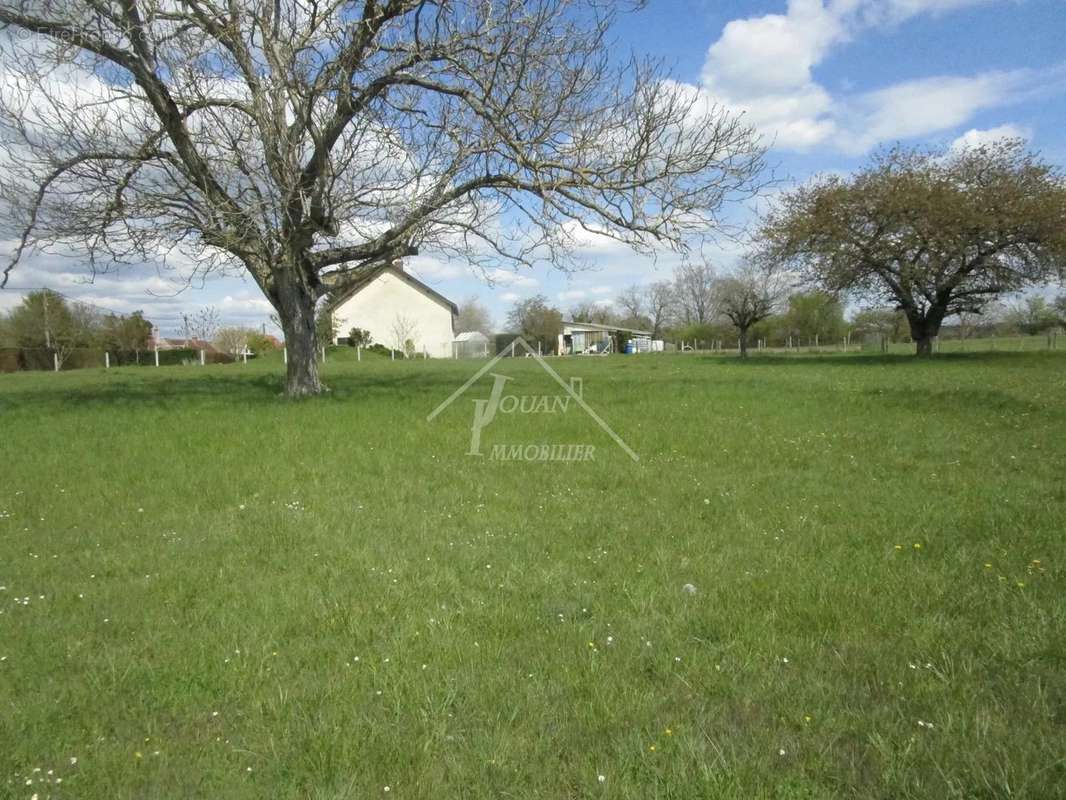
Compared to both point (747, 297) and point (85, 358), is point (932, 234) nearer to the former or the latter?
point (747, 297)

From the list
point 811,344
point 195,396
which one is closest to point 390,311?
Answer: point 195,396

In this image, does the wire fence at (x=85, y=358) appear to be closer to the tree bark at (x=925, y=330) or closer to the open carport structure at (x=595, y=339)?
the open carport structure at (x=595, y=339)

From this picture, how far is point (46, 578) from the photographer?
404 centimetres

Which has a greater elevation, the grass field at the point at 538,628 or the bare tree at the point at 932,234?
the bare tree at the point at 932,234

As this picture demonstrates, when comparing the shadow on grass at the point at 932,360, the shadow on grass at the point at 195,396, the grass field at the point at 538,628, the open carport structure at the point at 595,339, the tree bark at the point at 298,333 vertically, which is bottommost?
the grass field at the point at 538,628

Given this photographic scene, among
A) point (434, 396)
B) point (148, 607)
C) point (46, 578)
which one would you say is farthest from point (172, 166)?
point (148, 607)

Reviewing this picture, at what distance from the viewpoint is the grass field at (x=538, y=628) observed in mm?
2229

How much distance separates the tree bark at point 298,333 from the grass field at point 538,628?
7091 mm

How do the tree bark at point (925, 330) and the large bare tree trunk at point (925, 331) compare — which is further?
the large bare tree trunk at point (925, 331)

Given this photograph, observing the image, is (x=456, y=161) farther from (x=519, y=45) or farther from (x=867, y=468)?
(x=867, y=468)

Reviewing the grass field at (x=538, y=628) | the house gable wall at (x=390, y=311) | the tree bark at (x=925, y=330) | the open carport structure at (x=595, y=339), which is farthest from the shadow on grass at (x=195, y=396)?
the open carport structure at (x=595, y=339)

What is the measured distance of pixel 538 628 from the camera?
327 cm

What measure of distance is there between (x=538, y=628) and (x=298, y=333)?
485 inches

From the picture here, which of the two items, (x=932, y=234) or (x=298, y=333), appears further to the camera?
(x=932, y=234)
